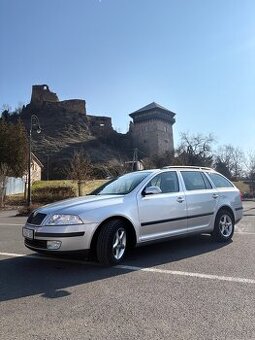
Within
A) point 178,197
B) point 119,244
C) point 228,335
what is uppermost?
point 178,197

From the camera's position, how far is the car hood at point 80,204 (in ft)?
22.3

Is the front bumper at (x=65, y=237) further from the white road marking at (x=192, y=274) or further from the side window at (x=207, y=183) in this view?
the side window at (x=207, y=183)

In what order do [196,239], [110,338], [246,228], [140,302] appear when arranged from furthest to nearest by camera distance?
1. [246,228]
2. [196,239]
3. [140,302]
4. [110,338]

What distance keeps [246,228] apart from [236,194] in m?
2.42

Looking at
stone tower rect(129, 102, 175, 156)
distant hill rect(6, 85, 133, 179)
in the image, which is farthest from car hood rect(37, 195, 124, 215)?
stone tower rect(129, 102, 175, 156)

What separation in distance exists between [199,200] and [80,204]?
2.78 meters

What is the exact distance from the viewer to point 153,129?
123 meters

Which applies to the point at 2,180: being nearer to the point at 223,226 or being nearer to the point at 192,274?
the point at 223,226

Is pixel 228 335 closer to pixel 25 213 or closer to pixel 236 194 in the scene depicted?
pixel 236 194

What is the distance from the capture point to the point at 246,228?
12.0 m

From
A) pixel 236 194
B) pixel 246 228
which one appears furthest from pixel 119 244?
pixel 246 228

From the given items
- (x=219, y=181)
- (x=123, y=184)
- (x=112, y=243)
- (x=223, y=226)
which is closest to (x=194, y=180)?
(x=219, y=181)

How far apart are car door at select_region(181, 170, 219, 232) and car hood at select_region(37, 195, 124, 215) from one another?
175cm

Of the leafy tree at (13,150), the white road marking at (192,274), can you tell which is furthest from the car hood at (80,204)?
the leafy tree at (13,150)
